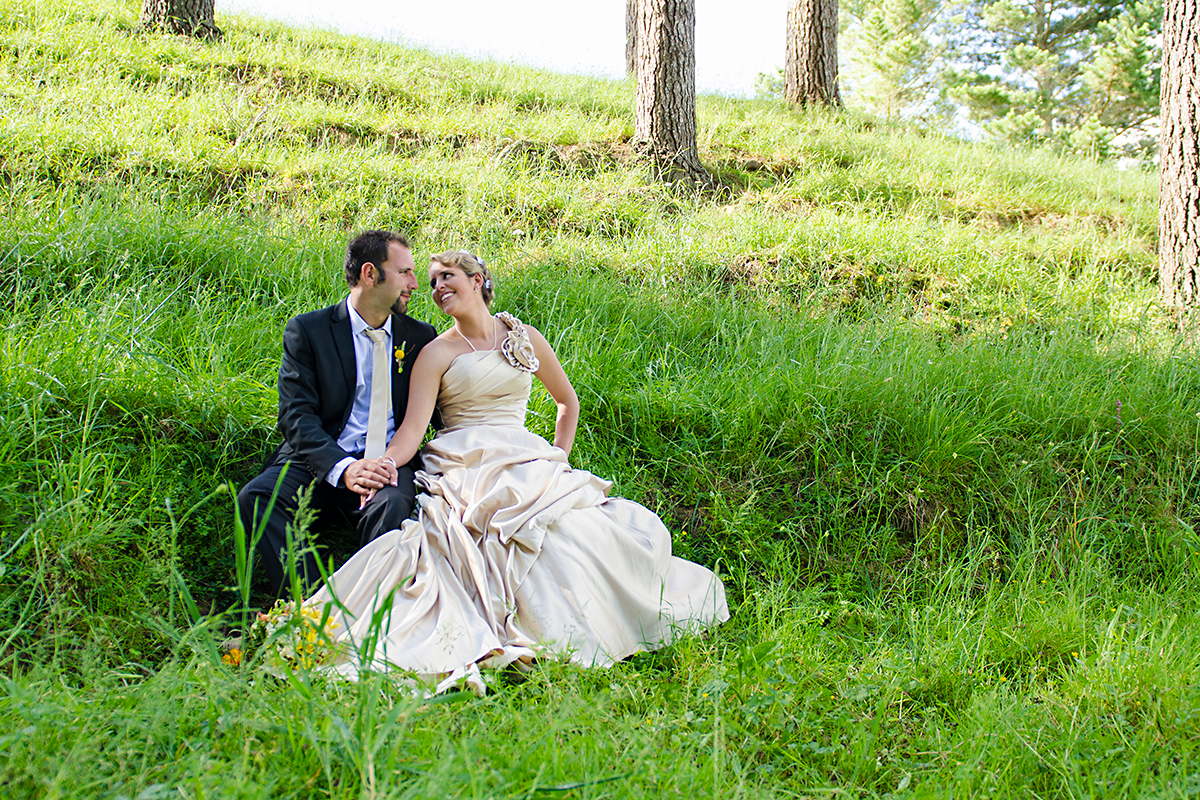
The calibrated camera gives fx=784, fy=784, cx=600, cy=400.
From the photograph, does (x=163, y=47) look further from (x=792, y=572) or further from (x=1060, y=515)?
(x=1060, y=515)

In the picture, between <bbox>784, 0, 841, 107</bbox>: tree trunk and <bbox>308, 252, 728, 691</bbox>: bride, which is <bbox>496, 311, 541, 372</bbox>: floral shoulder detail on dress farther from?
<bbox>784, 0, 841, 107</bbox>: tree trunk

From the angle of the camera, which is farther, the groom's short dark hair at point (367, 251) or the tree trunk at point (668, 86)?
the tree trunk at point (668, 86)

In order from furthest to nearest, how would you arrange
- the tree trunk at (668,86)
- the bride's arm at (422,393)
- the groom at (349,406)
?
the tree trunk at (668,86)
the bride's arm at (422,393)
the groom at (349,406)

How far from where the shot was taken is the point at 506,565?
3326mm

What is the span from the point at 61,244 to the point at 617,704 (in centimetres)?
466

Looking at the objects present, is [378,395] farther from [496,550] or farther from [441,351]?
[496,550]

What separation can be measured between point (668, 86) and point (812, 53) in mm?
4474

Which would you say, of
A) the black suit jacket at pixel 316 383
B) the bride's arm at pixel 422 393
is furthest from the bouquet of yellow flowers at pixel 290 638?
the bride's arm at pixel 422 393

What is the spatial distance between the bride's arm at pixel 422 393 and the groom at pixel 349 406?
10 centimetres

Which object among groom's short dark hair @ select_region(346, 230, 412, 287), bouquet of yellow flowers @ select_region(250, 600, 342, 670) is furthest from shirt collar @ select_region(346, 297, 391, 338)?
bouquet of yellow flowers @ select_region(250, 600, 342, 670)

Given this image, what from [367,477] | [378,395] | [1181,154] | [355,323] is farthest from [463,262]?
[1181,154]

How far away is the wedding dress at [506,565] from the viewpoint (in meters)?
3.09

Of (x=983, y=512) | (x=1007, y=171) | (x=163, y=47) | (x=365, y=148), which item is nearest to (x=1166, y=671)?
A: (x=983, y=512)

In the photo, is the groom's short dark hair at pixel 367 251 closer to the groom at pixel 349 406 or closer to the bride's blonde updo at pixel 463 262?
the groom at pixel 349 406
